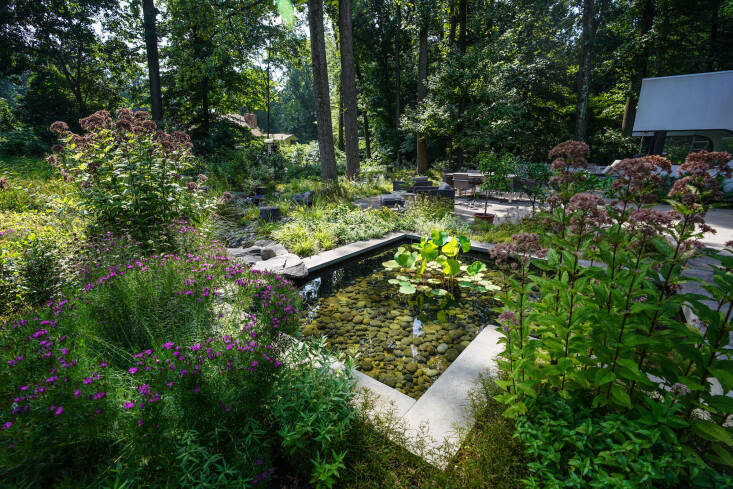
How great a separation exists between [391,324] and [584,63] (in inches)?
571

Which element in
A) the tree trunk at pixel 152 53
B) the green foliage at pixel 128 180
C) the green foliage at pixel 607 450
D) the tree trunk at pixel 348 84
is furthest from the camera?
the tree trunk at pixel 152 53

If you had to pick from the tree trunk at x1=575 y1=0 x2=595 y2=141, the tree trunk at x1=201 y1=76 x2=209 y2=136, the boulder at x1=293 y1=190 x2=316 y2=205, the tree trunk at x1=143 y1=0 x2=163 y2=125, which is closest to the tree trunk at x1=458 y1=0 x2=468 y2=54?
the tree trunk at x1=575 y1=0 x2=595 y2=141

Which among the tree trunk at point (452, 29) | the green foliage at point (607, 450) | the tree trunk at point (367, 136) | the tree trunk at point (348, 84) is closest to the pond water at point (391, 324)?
the green foliage at point (607, 450)

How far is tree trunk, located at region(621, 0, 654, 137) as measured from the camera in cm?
1291

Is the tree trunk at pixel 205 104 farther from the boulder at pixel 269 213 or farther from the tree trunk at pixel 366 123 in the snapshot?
the boulder at pixel 269 213

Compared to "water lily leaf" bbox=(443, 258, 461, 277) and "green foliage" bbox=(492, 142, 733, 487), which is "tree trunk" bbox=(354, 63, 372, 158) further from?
"green foliage" bbox=(492, 142, 733, 487)

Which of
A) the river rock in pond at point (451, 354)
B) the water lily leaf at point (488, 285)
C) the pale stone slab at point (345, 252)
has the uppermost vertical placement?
the pale stone slab at point (345, 252)

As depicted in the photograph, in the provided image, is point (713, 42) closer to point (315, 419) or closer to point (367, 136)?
point (367, 136)

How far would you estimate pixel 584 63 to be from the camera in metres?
12.1

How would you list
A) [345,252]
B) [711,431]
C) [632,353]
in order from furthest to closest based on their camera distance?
[345,252] < [632,353] < [711,431]

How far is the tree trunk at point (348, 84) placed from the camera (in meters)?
9.52

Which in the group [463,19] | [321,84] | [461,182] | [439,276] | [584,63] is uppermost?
[463,19]

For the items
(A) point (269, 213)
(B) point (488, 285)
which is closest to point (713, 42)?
(B) point (488, 285)

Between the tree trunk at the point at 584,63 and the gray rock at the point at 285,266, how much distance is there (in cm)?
1348
